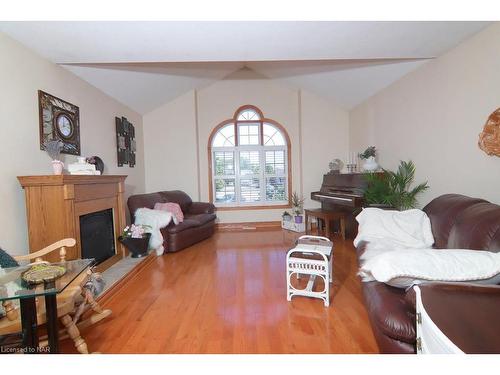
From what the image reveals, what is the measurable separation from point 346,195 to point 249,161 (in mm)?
2473

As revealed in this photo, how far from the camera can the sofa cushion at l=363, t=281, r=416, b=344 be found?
1248mm

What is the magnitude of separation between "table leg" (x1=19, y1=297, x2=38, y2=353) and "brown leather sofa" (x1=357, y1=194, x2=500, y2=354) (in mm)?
1799

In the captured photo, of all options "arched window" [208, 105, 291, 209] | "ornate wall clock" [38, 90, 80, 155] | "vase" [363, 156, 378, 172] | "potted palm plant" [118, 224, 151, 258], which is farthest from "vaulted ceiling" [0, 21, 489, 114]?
"arched window" [208, 105, 291, 209]

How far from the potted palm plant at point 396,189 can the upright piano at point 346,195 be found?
21 cm

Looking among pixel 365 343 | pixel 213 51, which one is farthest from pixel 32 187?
pixel 365 343

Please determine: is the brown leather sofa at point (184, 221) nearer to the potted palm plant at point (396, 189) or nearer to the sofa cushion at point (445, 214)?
the potted palm plant at point (396, 189)

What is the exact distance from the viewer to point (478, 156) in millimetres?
2428

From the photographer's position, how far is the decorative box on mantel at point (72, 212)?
2.30 m

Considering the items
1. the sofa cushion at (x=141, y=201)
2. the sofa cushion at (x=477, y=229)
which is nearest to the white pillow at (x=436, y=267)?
the sofa cushion at (x=477, y=229)

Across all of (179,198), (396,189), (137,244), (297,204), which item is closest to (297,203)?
(297,204)

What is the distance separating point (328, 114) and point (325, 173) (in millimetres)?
1306

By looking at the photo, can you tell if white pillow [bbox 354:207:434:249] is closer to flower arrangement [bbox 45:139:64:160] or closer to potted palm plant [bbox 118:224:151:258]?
potted palm plant [bbox 118:224:151:258]

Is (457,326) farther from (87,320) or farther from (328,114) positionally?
(328,114)

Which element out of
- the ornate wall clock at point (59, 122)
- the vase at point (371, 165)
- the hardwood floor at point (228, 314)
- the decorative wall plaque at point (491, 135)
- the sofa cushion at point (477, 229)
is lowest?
the hardwood floor at point (228, 314)
